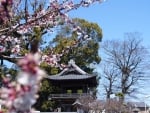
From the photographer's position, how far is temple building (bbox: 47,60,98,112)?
1393 inches

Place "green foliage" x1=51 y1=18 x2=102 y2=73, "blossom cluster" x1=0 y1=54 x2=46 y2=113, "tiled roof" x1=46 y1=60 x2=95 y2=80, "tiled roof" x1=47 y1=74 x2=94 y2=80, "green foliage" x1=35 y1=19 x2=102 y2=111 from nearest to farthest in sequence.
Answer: "blossom cluster" x1=0 y1=54 x2=46 y2=113
"tiled roof" x1=47 y1=74 x2=94 y2=80
"tiled roof" x1=46 y1=60 x2=95 y2=80
"green foliage" x1=35 y1=19 x2=102 y2=111
"green foliage" x1=51 y1=18 x2=102 y2=73

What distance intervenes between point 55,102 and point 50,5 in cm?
3041

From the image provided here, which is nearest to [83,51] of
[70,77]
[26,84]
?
[70,77]

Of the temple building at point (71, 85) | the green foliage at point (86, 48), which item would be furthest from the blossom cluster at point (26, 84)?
the green foliage at point (86, 48)

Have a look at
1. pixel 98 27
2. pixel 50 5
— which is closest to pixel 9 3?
pixel 50 5

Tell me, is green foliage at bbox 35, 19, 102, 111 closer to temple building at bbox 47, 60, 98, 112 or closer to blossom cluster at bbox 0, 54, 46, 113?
temple building at bbox 47, 60, 98, 112

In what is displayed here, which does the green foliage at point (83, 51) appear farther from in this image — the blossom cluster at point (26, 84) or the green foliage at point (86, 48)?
the blossom cluster at point (26, 84)

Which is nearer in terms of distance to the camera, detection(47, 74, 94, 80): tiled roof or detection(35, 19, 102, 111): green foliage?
detection(47, 74, 94, 80): tiled roof

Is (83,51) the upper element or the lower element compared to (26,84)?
upper

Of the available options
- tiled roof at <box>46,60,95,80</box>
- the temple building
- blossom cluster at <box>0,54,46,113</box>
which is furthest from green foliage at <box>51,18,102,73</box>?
blossom cluster at <box>0,54,46,113</box>

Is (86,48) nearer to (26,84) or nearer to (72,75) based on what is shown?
(72,75)

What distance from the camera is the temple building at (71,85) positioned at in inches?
1393

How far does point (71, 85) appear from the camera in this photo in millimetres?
37312

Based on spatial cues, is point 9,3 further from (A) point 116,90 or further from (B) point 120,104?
(A) point 116,90
